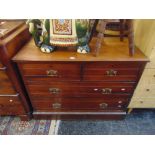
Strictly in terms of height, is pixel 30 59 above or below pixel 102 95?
above

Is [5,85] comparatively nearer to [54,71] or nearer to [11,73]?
[11,73]

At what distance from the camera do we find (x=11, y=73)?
118 centimetres

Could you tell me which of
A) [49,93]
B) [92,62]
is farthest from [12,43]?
[92,62]

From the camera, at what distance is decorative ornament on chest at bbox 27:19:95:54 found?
1.09 m

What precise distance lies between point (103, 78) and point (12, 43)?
2.55 feet

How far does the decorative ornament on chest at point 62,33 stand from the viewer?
1.09 meters

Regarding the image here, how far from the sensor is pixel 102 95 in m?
1.37

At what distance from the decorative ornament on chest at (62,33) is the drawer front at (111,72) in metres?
0.15

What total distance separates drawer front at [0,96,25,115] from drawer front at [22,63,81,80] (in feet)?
1.03

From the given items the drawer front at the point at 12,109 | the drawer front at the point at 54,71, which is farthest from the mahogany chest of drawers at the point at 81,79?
the drawer front at the point at 12,109

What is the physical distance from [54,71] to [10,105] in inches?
24.1
